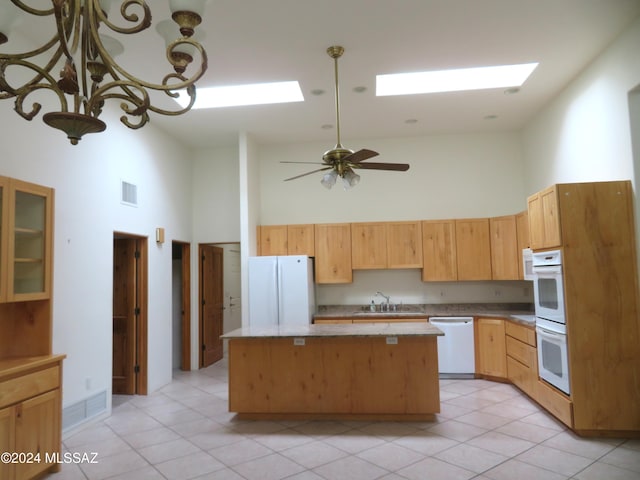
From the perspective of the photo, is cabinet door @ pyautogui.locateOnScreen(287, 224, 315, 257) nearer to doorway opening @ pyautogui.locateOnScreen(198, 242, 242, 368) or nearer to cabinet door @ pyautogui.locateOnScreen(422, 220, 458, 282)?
doorway opening @ pyautogui.locateOnScreen(198, 242, 242, 368)

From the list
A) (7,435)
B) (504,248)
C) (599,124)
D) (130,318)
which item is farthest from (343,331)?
Answer: (599,124)

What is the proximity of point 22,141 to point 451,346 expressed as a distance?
17.0ft

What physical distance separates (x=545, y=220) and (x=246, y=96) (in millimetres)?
3515

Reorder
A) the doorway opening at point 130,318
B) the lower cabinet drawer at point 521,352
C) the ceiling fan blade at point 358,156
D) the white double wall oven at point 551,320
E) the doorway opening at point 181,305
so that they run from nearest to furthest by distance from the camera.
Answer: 1. the ceiling fan blade at point 358,156
2. the white double wall oven at point 551,320
3. the lower cabinet drawer at point 521,352
4. the doorway opening at point 130,318
5. the doorway opening at point 181,305

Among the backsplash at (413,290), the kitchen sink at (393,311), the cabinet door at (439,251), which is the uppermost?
the cabinet door at (439,251)

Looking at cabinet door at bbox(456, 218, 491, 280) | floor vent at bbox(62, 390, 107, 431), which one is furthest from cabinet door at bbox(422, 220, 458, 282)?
floor vent at bbox(62, 390, 107, 431)

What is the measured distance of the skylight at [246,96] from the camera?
5.08 meters

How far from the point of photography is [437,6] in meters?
3.38

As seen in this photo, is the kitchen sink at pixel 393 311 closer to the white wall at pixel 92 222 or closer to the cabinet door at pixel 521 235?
the cabinet door at pixel 521 235

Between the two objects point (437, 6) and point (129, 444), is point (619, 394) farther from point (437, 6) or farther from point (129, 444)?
point (129, 444)

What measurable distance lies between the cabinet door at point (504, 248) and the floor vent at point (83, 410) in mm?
4972

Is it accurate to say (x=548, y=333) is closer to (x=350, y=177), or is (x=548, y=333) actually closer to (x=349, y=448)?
(x=349, y=448)

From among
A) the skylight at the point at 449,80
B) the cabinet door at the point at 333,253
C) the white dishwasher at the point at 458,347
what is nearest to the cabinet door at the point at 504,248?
the white dishwasher at the point at 458,347

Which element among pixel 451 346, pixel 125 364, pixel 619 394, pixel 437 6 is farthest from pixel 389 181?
pixel 125 364
